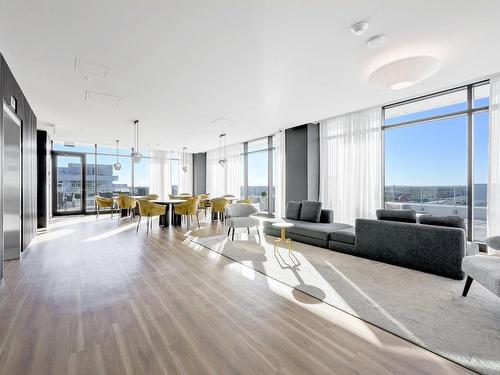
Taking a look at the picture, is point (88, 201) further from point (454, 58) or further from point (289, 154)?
point (454, 58)

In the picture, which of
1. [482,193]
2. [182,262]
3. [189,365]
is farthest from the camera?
[482,193]

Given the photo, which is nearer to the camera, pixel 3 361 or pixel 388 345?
pixel 3 361

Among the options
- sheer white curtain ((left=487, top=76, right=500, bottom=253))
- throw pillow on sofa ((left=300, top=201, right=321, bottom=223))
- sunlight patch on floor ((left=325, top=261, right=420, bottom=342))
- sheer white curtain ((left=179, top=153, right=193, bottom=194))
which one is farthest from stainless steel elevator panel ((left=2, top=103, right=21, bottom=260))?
sheer white curtain ((left=179, top=153, right=193, bottom=194))

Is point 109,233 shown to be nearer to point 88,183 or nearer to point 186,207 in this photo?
point 186,207

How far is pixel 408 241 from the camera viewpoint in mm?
3381

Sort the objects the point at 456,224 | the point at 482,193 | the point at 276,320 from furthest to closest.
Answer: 1. the point at 482,193
2. the point at 456,224
3. the point at 276,320

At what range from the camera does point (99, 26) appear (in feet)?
8.58

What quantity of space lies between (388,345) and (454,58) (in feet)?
12.3

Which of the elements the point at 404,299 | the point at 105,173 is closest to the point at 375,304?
the point at 404,299

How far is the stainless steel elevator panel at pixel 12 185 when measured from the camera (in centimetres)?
362

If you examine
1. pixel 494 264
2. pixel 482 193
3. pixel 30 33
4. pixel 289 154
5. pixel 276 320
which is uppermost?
pixel 30 33

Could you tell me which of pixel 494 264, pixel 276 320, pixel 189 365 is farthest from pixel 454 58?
pixel 189 365

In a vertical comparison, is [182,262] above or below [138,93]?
below

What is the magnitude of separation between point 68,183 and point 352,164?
10094 mm
